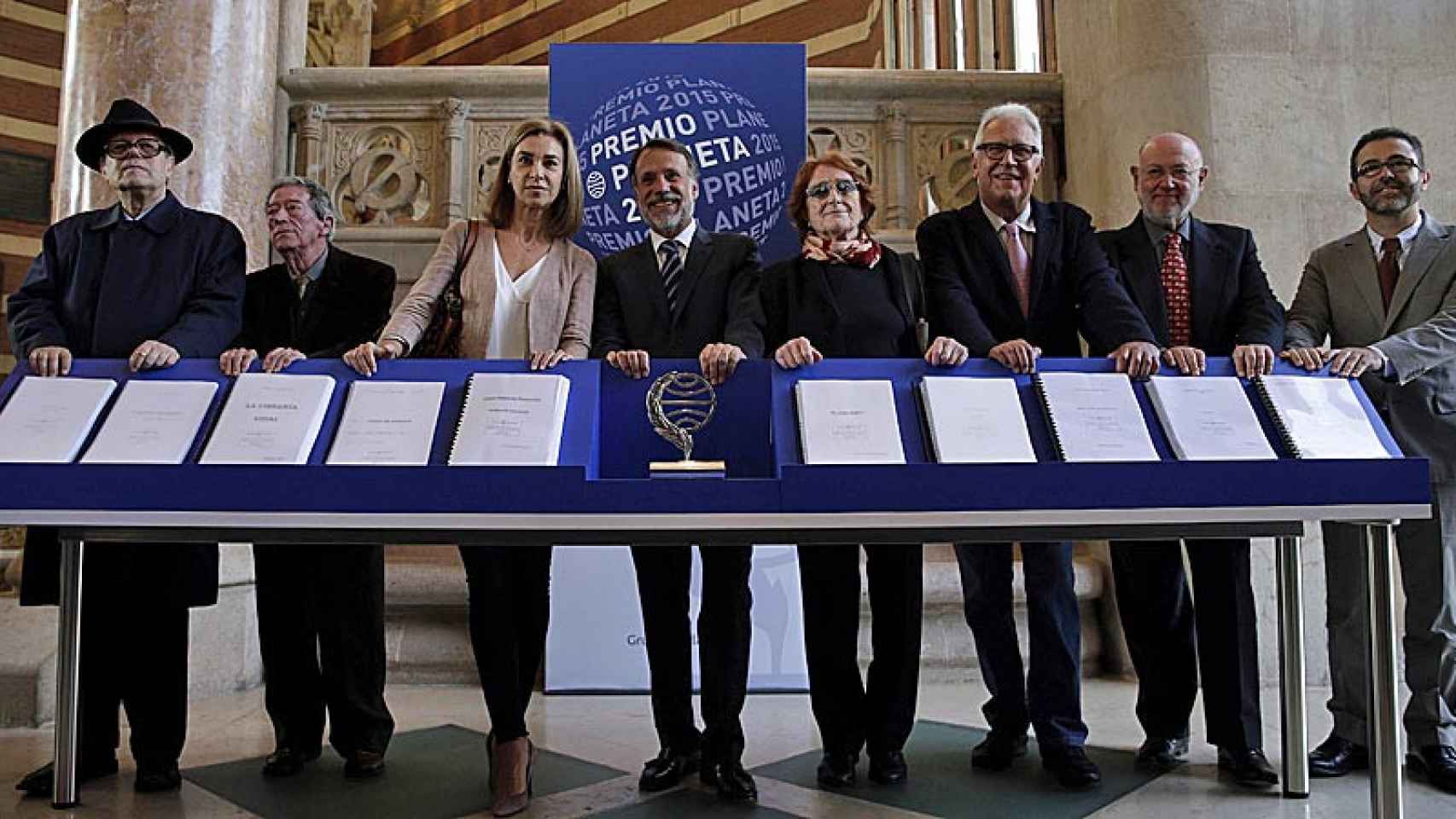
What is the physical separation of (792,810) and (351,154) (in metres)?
3.69

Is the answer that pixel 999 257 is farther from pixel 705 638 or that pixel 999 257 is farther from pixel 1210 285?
pixel 705 638

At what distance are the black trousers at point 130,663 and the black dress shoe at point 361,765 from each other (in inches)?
16.2

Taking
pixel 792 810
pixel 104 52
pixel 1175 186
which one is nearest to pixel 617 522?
pixel 792 810

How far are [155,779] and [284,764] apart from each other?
0.95 ft

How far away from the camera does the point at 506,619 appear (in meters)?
2.47

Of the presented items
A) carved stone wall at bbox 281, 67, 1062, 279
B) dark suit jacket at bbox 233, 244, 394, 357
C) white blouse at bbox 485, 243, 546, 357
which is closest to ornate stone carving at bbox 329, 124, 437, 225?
carved stone wall at bbox 281, 67, 1062, 279

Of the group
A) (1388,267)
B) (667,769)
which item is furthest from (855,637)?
(1388,267)

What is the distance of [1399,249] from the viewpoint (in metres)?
2.90

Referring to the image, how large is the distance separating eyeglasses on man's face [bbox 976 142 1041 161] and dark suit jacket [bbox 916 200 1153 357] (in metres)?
0.14

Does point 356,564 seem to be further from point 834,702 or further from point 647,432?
point 834,702

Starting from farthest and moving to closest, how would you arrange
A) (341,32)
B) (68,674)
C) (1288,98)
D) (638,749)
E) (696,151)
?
(341,32) → (1288,98) → (696,151) → (638,749) → (68,674)

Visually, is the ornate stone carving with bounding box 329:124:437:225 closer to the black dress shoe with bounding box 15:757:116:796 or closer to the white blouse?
the white blouse

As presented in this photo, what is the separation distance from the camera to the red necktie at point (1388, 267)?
2.90 metres

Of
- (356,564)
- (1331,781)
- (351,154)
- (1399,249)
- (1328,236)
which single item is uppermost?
(351,154)
